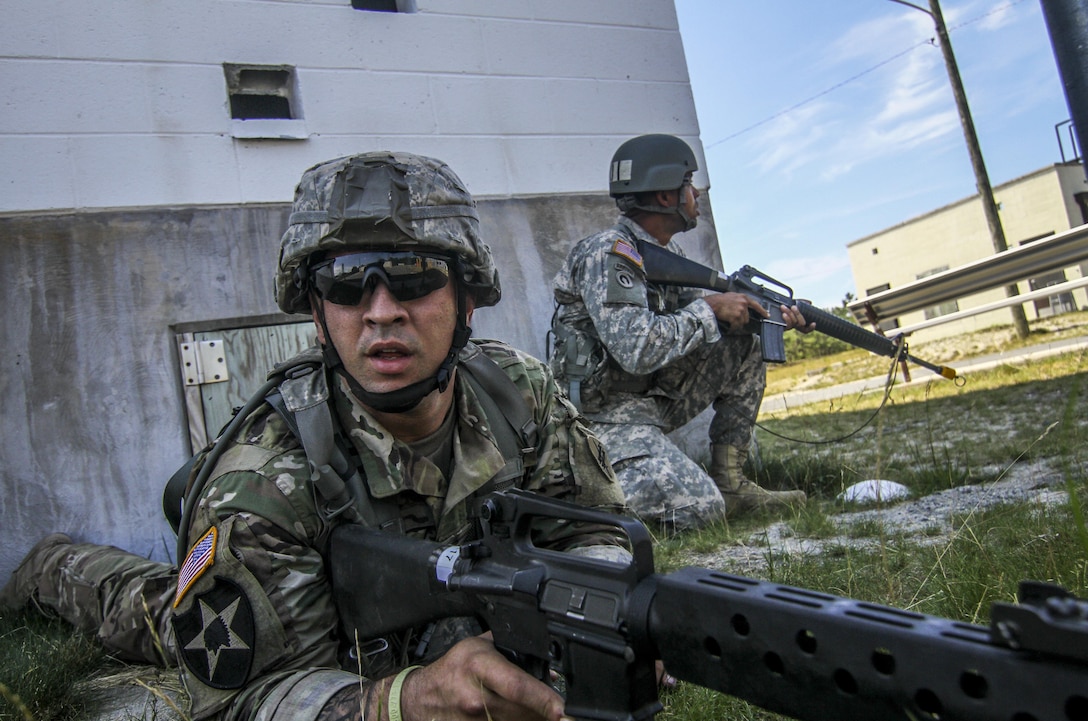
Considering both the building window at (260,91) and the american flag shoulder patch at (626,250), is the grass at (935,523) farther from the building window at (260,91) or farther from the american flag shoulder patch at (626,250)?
the building window at (260,91)

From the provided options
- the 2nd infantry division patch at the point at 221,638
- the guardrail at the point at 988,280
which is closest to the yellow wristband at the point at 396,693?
the 2nd infantry division patch at the point at 221,638

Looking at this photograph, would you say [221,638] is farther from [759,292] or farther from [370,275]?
[759,292]

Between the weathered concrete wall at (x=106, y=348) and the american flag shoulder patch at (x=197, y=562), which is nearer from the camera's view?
the american flag shoulder patch at (x=197, y=562)

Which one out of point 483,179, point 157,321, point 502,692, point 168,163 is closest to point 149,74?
point 168,163

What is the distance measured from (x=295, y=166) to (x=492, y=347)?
2253mm

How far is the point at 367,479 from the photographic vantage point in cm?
218

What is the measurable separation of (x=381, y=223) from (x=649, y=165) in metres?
2.87

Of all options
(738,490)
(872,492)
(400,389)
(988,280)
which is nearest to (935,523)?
(872,492)

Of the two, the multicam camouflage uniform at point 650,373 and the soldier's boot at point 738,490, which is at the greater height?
the multicam camouflage uniform at point 650,373

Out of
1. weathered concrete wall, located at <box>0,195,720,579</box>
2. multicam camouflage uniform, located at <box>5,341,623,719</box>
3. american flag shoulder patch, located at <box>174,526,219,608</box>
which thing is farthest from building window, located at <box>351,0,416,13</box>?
american flag shoulder patch, located at <box>174,526,219,608</box>

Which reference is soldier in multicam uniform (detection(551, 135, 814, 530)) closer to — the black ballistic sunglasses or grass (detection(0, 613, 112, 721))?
the black ballistic sunglasses

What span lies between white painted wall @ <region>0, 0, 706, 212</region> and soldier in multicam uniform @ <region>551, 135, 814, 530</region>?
67 centimetres

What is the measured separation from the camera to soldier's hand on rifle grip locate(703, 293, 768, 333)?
4.77m

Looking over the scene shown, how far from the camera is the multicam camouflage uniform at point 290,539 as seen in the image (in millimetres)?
1763
